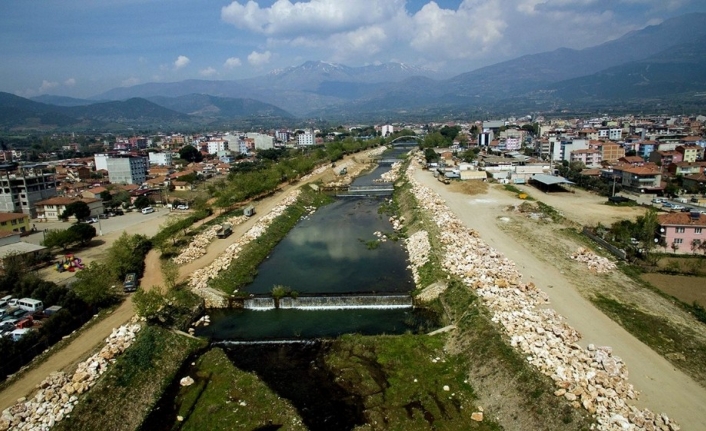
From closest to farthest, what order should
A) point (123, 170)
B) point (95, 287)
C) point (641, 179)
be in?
point (95, 287), point (641, 179), point (123, 170)

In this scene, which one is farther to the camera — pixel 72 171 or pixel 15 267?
pixel 72 171

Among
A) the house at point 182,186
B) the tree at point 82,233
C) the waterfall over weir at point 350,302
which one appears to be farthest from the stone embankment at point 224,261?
the house at point 182,186

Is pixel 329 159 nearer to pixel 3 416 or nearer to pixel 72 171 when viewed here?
→ pixel 72 171

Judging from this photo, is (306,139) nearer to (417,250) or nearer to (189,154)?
(189,154)

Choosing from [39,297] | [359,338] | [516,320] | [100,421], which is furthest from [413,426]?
[39,297]

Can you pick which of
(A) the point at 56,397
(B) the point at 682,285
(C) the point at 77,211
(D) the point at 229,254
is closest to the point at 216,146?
(C) the point at 77,211

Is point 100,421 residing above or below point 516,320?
below

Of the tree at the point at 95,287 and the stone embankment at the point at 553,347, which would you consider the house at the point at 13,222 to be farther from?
the stone embankment at the point at 553,347
